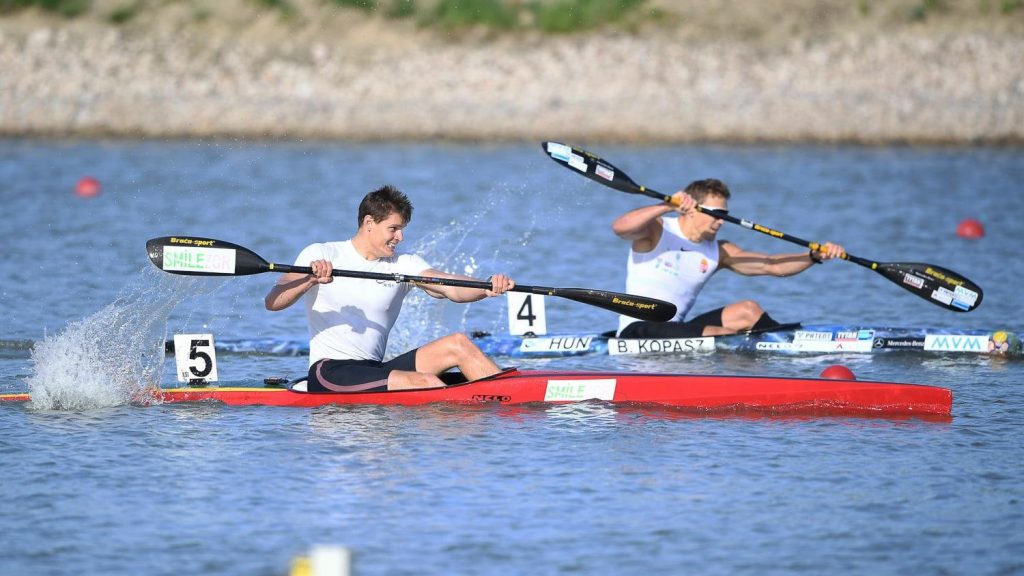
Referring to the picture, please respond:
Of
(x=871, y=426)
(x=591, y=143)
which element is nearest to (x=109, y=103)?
(x=591, y=143)

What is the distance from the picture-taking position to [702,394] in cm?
906

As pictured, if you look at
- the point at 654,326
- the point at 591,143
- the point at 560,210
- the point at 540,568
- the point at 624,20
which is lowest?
the point at 540,568

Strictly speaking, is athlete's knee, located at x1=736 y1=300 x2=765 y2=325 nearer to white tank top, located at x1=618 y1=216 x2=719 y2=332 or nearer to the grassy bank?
white tank top, located at x1=618 y1=216 x2=719 y2=332

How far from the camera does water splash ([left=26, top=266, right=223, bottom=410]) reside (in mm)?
9141

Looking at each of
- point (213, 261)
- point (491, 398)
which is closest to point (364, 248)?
point (213, 261)

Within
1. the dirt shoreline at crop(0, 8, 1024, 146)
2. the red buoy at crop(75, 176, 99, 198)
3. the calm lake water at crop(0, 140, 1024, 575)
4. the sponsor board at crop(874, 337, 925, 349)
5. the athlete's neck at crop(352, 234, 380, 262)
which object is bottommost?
the calm lake water at crop(0, 140, 1024, 575)

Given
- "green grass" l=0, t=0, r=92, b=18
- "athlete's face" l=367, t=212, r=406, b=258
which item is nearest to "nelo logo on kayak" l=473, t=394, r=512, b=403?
"athlete's face" l=367, t=212, r=406, b=258

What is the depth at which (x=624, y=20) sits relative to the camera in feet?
100

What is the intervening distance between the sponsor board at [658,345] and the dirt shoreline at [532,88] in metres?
16.6

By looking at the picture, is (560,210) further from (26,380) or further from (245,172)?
(26,380)

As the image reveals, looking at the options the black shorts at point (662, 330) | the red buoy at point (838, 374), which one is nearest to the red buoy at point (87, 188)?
the black shorts at point (662, 330)

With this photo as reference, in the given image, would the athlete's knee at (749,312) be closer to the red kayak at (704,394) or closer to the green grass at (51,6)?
the red kayak at (704,394)

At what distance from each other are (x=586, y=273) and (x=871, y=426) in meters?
6.96

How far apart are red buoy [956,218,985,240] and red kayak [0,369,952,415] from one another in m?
9.71
